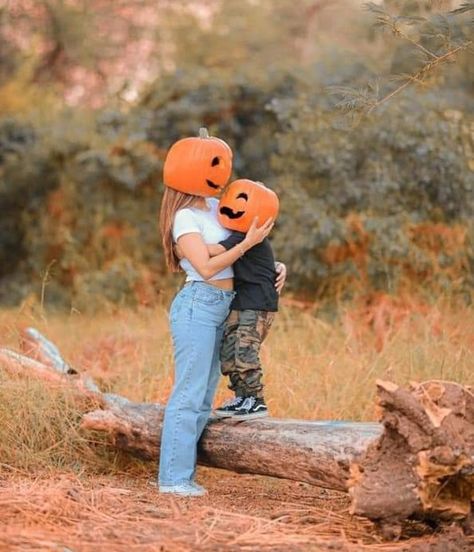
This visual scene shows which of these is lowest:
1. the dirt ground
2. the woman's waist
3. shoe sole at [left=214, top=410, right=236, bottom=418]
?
the dirt ground

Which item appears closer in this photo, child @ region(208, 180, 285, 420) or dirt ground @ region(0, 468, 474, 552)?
dirt ground @ region(0, 468, 474, 552)

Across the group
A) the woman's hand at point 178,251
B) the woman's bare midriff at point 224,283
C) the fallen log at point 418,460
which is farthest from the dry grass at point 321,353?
the fallen log at point 418,460

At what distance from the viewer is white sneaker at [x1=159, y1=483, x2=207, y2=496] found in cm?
530

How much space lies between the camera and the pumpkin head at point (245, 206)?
17.5 feet

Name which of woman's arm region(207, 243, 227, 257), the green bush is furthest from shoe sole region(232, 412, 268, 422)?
the green bush

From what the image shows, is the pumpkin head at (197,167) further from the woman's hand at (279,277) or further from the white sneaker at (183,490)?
the white sneaker at (183,490)

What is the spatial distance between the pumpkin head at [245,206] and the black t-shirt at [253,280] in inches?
2.7

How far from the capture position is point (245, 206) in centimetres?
531

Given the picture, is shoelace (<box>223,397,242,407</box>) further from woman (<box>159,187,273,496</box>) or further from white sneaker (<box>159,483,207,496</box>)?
white sneaker (<box>159,483,207,496</box>)

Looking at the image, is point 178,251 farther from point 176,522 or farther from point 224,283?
point 176,522

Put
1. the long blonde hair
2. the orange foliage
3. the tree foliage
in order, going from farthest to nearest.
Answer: the tree foliage → the orange foliage → the long blonde hair

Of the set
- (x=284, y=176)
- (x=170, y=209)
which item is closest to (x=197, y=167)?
(x=170, y=209)

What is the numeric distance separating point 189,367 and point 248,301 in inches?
16.6

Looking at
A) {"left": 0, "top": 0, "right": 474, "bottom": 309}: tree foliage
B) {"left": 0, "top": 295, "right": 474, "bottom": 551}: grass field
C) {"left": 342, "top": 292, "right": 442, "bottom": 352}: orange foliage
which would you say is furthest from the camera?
{"left": 0, "top": 0, "right": 474, "bottom": 309}: tree foliage
